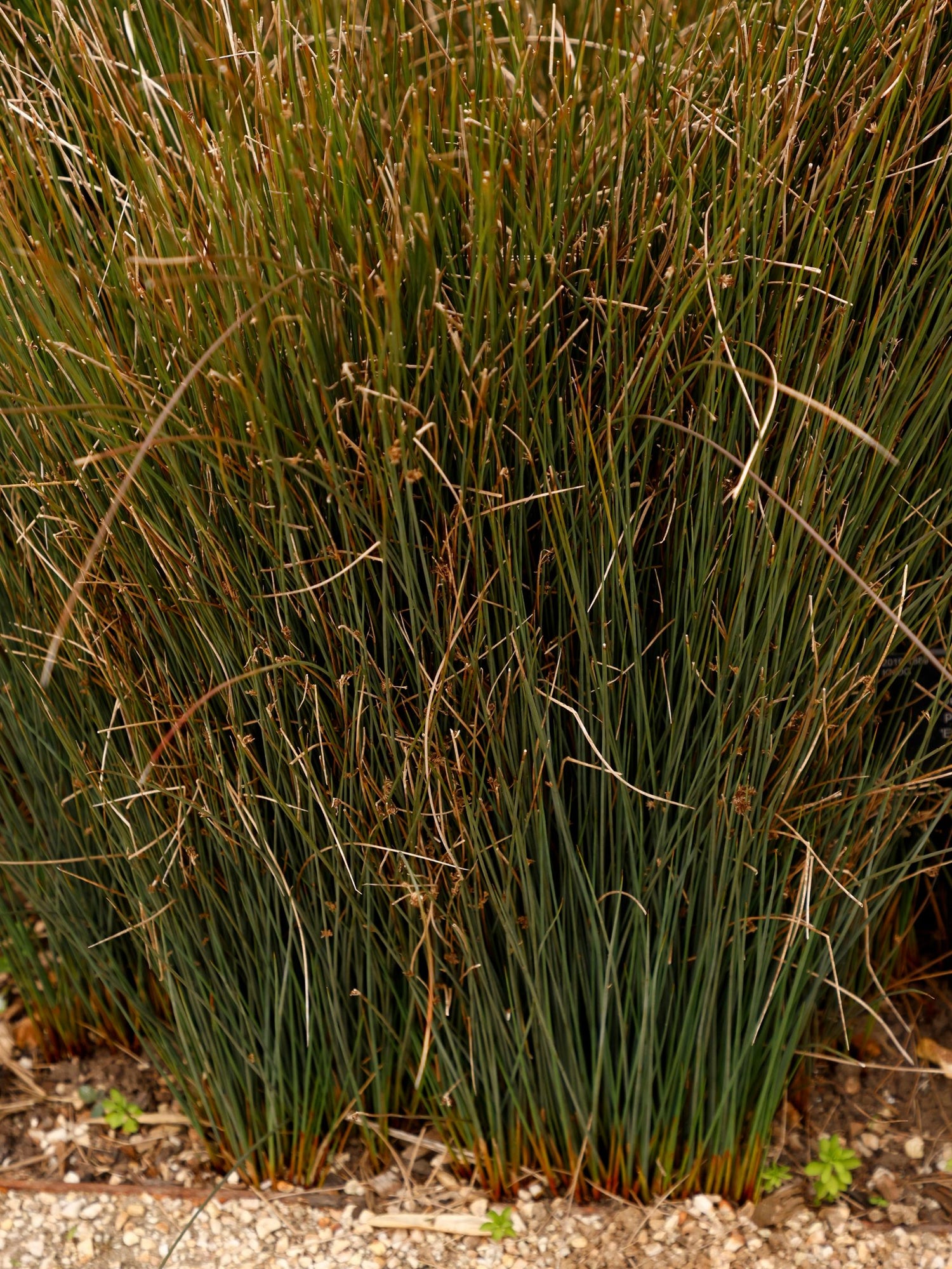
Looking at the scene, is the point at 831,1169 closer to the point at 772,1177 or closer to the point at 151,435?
the point at 772,1177

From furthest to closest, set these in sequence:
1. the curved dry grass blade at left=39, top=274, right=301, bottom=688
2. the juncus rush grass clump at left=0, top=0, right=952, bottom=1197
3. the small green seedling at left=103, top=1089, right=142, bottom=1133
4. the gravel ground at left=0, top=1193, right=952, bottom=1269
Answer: the small green seedling at left=103, top=1089, right=142, bottom=1133
the gravel ground at left=0, top=1193, right=952, bottom=1269
the juncus rush grass clump at left=0, top=0, right=952, bottom=1197
the curved dry grass blade at left=39, top=274, right=301, bottom=688

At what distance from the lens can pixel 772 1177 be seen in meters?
1.36

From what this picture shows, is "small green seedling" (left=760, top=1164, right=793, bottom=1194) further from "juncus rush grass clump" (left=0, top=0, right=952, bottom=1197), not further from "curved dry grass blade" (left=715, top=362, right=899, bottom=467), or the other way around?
"curved dry grass blade" (left=715, top=362, right=899, bottom=467)

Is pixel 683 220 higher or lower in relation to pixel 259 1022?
higher

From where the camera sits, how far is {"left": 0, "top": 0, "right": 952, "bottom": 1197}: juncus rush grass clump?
38.3 inches

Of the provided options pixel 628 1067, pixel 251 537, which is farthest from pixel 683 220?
pixel 628 1067

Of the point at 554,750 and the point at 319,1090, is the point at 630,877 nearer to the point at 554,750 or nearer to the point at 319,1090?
the point at 554,750

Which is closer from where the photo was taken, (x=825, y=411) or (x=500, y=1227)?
(x=825, y=411)

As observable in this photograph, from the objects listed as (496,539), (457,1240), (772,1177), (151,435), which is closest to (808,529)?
(496,539)

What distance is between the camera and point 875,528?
112 centimetres

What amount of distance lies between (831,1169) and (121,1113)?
974mm

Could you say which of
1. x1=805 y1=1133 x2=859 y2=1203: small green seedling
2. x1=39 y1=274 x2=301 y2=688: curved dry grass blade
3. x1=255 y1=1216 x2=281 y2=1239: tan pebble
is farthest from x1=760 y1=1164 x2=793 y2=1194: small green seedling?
x1=39 y1=274 x2=301 y2=688: curved dry grass blade

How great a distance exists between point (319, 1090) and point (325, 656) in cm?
61

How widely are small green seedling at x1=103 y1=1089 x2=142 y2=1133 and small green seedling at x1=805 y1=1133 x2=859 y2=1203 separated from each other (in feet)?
3.03
